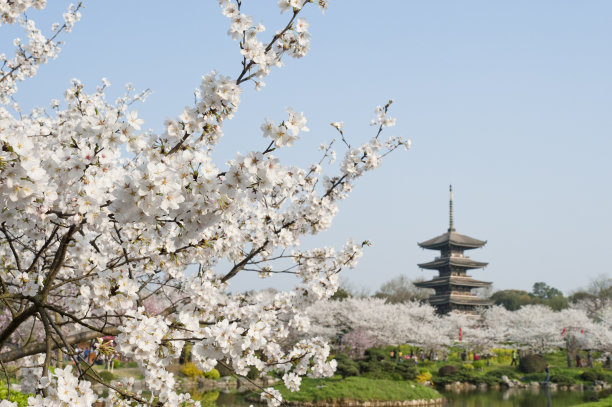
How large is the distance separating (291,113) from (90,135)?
1.03m

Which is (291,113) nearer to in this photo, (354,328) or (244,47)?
(244,47)

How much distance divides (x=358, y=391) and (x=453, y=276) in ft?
103

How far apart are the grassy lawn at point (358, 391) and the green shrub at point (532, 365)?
12.4m

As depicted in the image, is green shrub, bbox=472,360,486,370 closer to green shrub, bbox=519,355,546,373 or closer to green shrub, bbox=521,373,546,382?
green shrub, bbox=519,355,546,373

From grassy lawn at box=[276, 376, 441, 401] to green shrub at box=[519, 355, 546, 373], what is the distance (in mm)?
12388

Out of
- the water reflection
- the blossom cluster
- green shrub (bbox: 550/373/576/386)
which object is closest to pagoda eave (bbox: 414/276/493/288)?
the blossom cluster

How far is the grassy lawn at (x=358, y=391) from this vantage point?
20.0 m

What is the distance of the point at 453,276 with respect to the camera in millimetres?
49625

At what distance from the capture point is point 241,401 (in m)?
20.7

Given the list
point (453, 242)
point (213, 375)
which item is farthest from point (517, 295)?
point (213, 375)

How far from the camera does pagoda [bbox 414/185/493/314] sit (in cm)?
4834

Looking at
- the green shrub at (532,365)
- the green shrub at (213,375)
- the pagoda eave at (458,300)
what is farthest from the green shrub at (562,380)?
the green shrub at (213,375)

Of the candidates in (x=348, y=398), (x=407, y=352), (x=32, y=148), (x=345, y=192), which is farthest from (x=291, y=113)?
(x=407, y=352)

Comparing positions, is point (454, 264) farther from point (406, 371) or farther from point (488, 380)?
point (406, 371)
